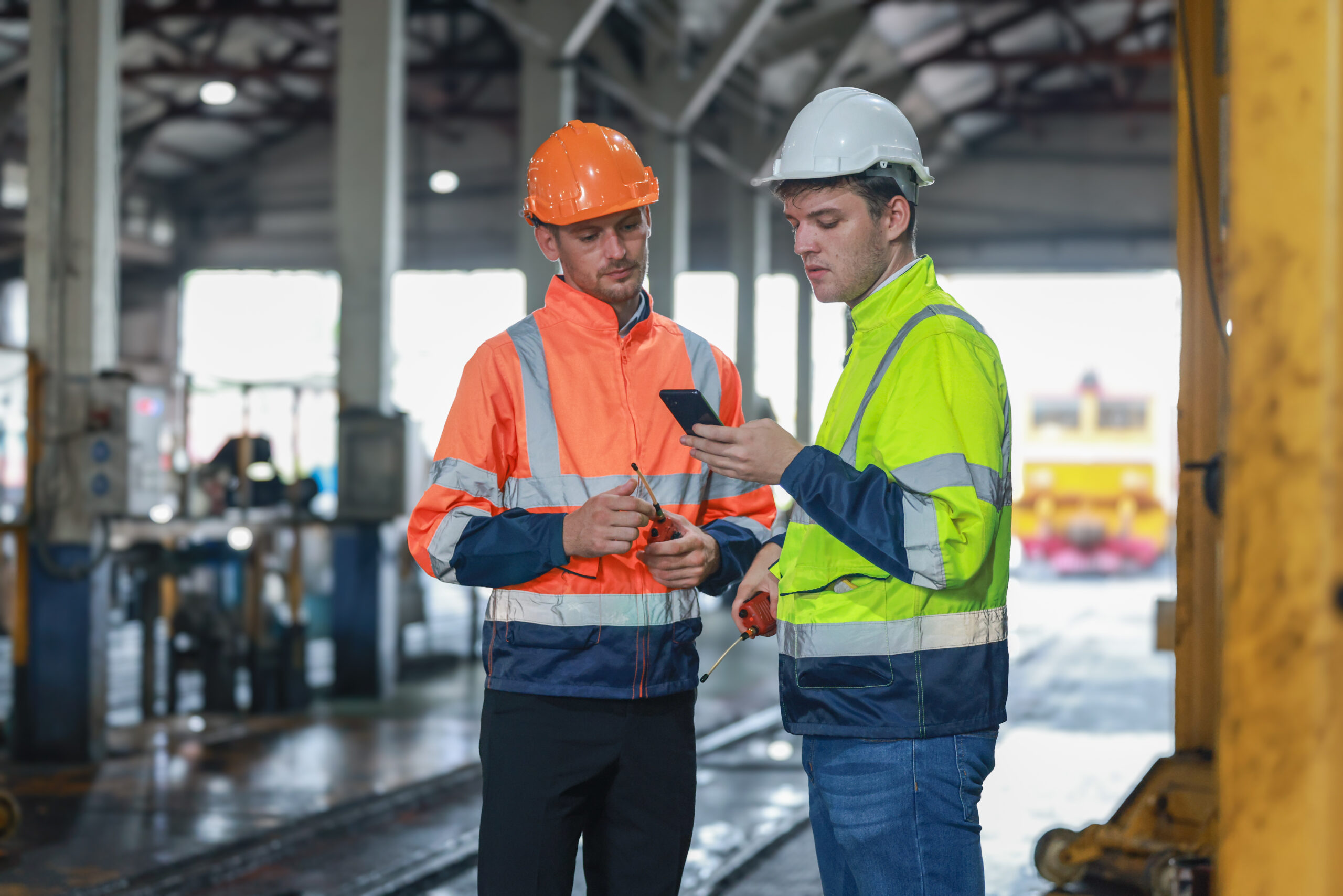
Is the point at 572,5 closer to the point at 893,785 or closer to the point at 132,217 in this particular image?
the point at 893,785

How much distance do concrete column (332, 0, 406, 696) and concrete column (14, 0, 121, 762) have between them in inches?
80.3

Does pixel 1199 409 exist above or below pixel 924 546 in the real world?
above

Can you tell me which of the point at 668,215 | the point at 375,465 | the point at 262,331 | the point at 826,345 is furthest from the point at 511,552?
the point at 262,331

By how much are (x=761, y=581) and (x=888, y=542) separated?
0.48 metres

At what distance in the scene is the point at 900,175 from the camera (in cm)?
218

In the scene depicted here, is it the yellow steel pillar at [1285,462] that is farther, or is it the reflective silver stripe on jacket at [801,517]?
the reflective silver stripe on jacket at [801,517]

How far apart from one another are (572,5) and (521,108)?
856mm

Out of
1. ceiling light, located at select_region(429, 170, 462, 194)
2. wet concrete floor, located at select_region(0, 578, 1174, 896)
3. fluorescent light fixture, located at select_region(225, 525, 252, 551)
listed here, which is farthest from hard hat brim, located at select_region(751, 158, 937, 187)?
ceiling light, located at select_region(429, 170, 462, 194)

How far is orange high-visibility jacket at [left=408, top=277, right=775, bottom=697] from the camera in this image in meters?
2.30

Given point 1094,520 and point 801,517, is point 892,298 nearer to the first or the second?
point 801,517

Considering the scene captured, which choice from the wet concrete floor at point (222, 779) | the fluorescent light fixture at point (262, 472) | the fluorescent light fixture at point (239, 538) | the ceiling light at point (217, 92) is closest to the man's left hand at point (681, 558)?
the wet concrete floor at point (222, 779)

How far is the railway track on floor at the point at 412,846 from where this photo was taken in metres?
4.82

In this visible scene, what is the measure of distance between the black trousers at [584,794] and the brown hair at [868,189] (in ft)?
3.02

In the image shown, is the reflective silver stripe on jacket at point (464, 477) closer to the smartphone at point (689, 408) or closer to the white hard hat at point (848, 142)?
the smartphone at point (689, 408)
